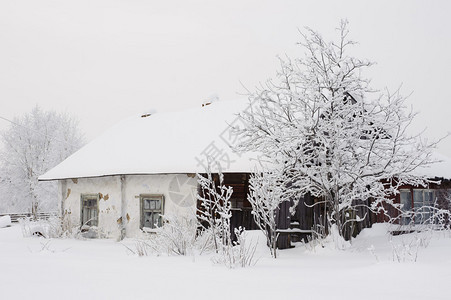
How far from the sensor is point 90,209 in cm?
1360

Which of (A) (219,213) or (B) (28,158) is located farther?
(B) (28,158)

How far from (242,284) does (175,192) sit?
7.13 meters

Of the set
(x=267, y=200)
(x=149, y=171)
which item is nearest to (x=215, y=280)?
(x=267, y=200)

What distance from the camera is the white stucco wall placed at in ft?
37.3

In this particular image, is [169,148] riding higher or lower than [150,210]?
higher

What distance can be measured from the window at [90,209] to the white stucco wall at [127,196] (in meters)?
0.14

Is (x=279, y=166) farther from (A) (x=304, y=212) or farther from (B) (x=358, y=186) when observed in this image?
(A) (x=304, y=212)

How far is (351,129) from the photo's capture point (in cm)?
778

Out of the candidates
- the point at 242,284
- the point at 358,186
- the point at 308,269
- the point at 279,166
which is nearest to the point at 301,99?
the point at 279,166

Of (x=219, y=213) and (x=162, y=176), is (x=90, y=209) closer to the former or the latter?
(x=162, y=176)

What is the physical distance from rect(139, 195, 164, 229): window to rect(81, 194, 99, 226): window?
2.06 meters

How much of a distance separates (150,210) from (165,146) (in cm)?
215

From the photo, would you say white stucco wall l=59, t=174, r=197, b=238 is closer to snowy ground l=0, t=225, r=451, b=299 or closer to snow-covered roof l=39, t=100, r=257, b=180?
snow-covered roof l=39, t=100, r=257, b=180

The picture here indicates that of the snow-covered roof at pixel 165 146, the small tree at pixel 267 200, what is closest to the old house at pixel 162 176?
the snow-covered roof at pixel 165 146
